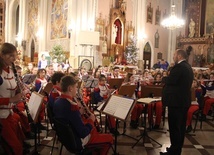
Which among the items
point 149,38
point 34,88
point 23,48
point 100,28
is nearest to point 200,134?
point 34,88

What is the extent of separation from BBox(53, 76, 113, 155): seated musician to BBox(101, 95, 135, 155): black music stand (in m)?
0.56

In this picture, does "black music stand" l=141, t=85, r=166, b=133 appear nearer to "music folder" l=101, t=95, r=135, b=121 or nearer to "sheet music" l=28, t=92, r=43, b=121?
"music folder" l=101, t=95, r=135, b=121

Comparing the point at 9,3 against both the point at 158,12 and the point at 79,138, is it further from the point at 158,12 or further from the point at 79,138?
the point at 79,138

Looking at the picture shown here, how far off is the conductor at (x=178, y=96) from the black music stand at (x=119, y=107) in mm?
865

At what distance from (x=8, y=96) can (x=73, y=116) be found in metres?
1.07

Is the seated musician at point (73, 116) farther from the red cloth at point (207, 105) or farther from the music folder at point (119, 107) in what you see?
the red cloth at point (207, 105)

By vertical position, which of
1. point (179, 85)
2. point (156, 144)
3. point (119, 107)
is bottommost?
point (156, 144)

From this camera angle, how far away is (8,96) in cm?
347

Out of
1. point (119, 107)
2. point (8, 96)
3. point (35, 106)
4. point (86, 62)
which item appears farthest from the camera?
point (86, 62)

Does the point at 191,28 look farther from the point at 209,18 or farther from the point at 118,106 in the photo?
the point at 118,106

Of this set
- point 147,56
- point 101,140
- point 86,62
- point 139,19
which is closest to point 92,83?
point 101,140

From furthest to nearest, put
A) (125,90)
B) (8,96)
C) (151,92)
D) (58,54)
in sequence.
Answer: (58,54)
(125,90)
(151,92)
(8,96)

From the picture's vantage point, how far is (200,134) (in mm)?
6184

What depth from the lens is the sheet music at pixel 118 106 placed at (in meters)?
3.78
